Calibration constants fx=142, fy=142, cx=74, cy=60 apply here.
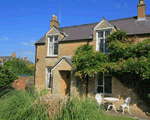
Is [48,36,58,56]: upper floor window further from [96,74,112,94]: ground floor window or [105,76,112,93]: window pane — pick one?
[105,76,112,93]: window pane

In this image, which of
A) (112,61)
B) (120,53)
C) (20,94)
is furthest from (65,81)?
(20,94)

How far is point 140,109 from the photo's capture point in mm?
10078

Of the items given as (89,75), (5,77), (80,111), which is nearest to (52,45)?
(5,77)

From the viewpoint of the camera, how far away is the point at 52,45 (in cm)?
1549

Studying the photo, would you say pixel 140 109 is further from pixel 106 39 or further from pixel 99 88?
pixel 106 39

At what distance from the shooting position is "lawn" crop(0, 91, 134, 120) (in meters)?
4.84

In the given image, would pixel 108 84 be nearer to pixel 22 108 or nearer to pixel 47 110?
pixel 47 110

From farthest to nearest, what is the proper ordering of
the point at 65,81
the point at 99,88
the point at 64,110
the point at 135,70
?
the point at 65,81
the point at 99,88
the point at 135,70
the point at 64,110

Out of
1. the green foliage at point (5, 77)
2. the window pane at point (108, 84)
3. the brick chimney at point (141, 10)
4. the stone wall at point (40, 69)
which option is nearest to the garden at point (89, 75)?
the green foliage at point (5, 77)

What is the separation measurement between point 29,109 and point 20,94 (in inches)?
43.3

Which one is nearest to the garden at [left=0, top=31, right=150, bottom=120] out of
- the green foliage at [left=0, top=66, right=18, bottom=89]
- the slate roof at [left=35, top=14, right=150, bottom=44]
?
the green foliage at [left=0, top=66, right=18, bottom=89]

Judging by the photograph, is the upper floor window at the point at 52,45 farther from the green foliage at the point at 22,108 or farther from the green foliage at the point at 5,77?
the green foliage at the point at 22,108

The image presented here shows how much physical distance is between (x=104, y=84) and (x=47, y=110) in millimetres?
7923

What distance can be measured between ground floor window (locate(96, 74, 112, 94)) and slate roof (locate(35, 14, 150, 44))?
390 cm
